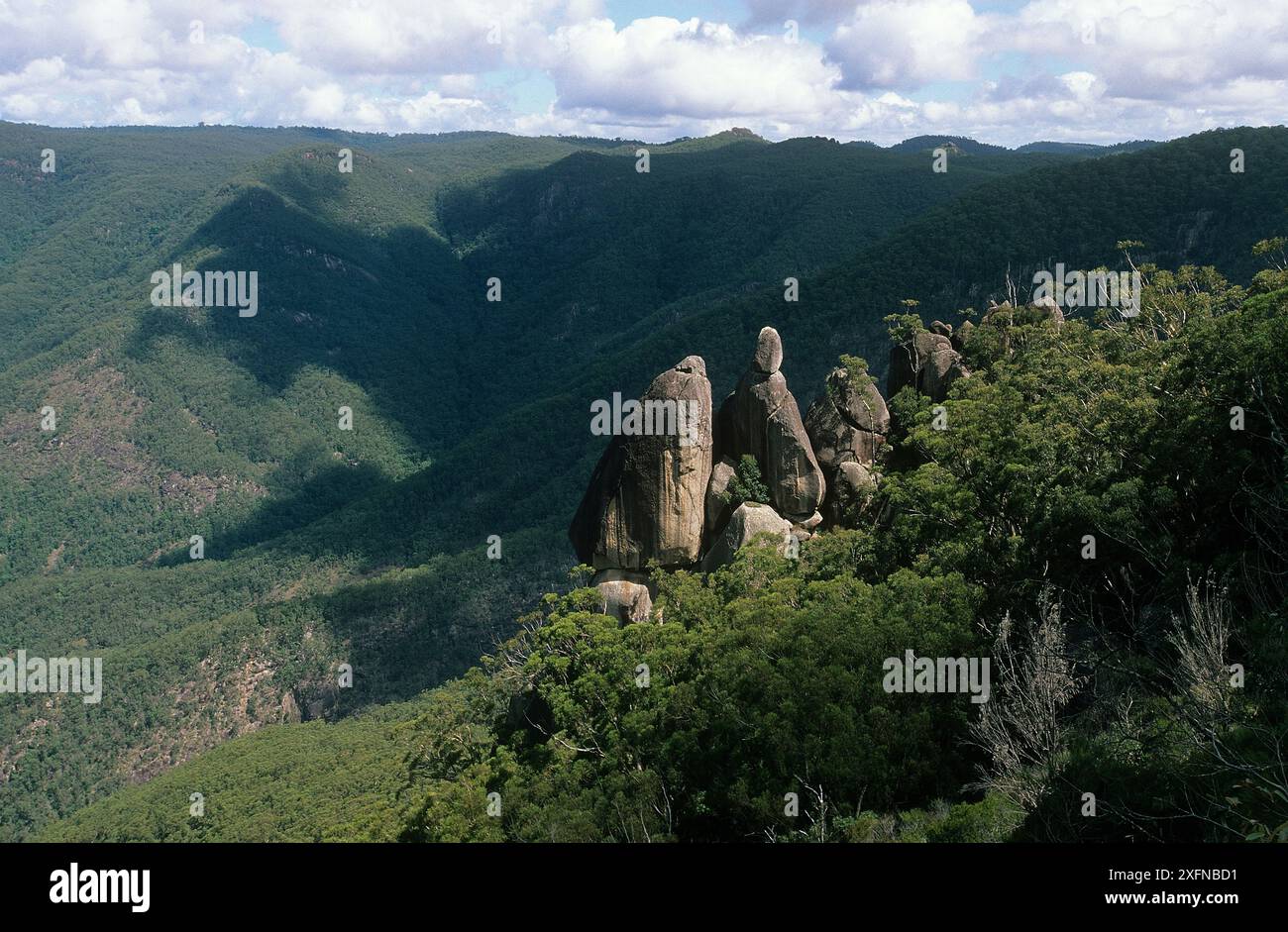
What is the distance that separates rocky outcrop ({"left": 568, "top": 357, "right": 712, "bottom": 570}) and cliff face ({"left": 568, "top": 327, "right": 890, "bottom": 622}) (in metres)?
0.04

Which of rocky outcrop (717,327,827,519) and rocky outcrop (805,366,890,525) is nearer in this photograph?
rocky outcrop (717,327,827,519)

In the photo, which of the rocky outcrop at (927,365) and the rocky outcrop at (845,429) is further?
the rocky outcrop at (927,365)

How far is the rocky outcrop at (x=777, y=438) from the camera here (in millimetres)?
38000

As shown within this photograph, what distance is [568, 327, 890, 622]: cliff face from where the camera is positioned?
125ft

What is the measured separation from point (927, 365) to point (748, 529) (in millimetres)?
11530

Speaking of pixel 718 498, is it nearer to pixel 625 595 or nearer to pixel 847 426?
pixel 625 595

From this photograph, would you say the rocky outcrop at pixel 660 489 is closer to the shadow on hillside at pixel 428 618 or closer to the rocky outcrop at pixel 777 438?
the rocky outcrop at pixel 777 438

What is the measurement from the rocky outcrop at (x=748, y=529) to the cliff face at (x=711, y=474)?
49mm

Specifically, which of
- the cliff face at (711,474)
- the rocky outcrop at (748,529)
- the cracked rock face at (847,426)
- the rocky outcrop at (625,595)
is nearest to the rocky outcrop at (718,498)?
the cliff face at (711,474)

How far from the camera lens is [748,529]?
3700 cm

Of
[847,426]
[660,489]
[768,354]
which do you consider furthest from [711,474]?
[847,426]
